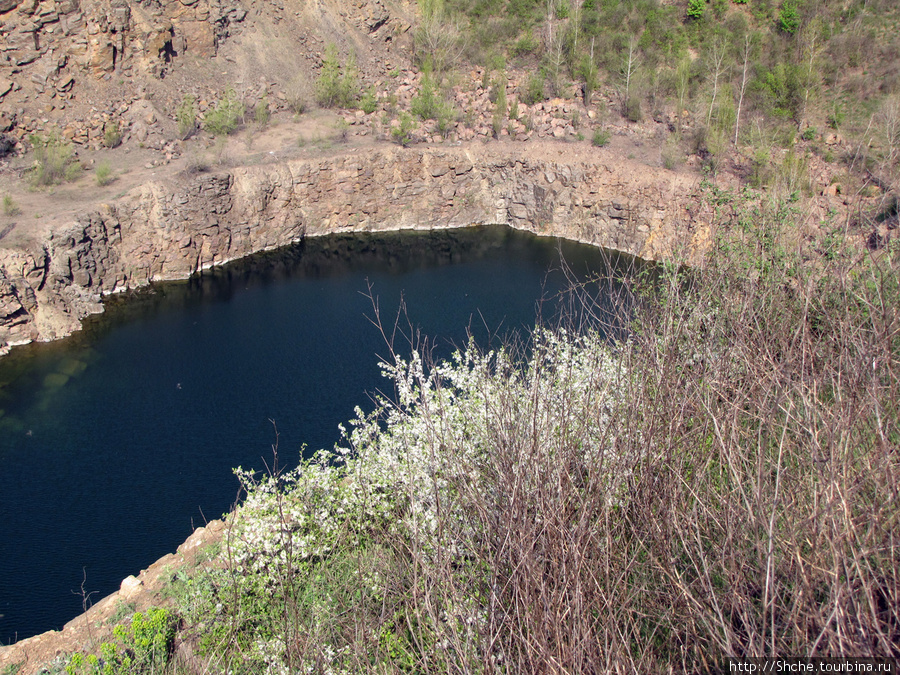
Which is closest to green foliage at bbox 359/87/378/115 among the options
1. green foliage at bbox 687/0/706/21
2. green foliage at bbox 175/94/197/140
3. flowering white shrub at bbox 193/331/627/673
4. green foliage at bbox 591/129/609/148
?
green foliage at bbox 175/94/197/140

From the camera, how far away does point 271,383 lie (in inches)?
876

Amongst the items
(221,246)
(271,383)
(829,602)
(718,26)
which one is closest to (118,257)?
(221,246)

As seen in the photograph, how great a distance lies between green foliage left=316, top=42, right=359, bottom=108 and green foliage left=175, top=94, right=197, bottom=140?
7.32 meters

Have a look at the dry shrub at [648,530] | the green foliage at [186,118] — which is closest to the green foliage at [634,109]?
the green foliage at [186,118]

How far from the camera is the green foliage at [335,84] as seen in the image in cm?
3959

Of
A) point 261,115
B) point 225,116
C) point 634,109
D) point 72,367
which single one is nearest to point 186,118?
point 225,116

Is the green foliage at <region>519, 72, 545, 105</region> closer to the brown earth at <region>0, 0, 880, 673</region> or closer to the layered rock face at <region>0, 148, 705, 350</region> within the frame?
the brown earth at <region>0, 0, 880, 673</region>

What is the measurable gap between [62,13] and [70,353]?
18433 mm

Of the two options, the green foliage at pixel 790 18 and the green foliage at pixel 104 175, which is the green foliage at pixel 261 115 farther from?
the green foliage at pixel 790 18

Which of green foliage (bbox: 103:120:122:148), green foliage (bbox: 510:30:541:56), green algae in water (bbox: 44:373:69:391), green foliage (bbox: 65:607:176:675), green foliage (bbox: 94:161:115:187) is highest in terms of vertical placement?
green foliage (bbox: 510:30:541:56)

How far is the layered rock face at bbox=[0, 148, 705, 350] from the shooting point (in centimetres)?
2697

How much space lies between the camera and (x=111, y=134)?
33500 millimetres

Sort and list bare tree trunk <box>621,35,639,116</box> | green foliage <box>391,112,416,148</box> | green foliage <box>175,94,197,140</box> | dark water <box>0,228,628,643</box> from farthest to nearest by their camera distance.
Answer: bare tree trunk <box>621,35,639,116</box> → green foliage <box>391,112,416,148</box> → green foliage <box>175,94,197,140</box> → dark water <box>0,228,628,643</box>

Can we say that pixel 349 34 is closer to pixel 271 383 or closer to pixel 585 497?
pixel 271 383
